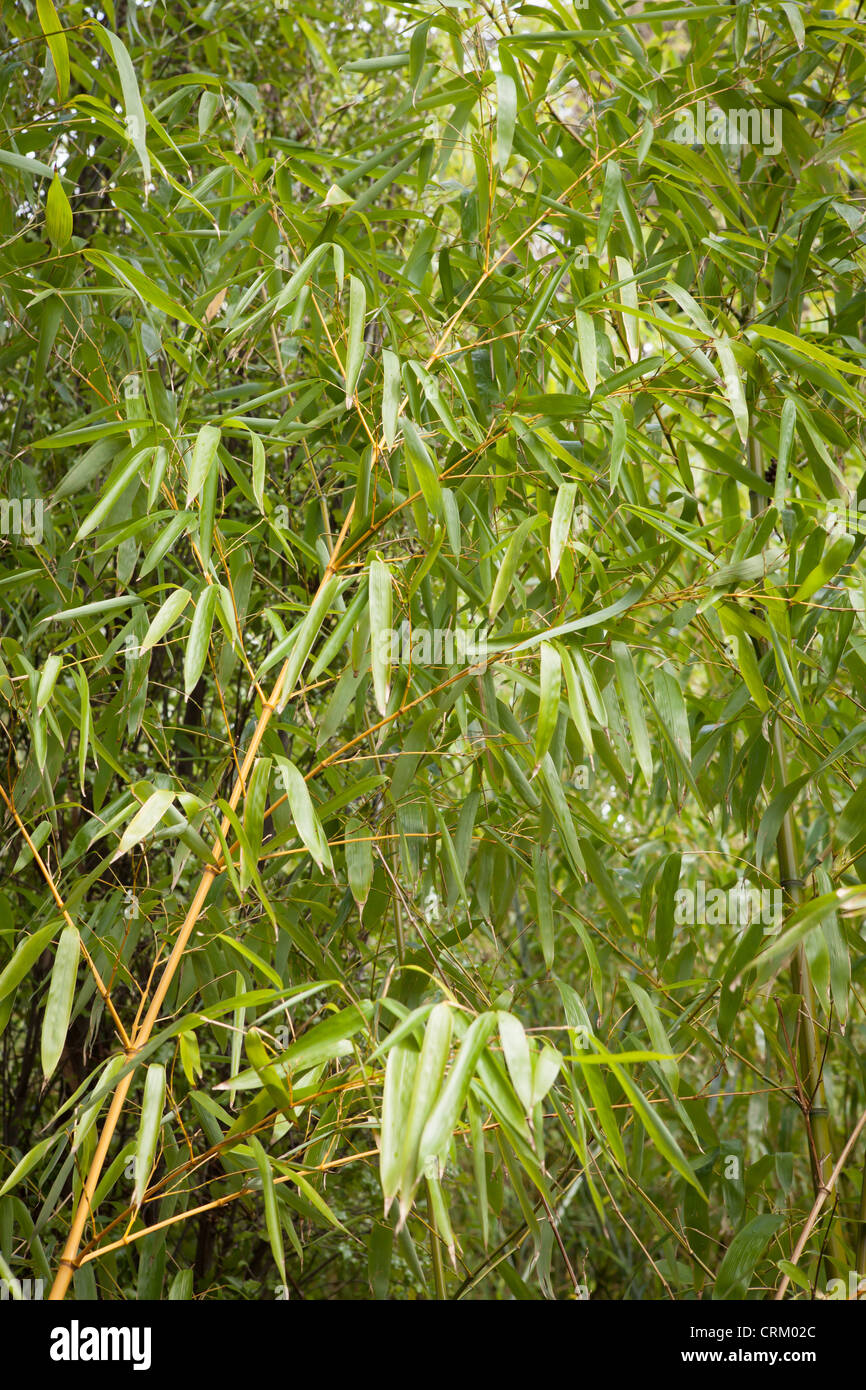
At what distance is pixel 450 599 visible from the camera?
1210mm

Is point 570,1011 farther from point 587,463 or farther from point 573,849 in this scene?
point 587,463

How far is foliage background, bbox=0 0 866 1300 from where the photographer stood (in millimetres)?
1035

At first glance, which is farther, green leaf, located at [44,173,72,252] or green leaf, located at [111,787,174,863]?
green leaf, located at [44,173,72,252]

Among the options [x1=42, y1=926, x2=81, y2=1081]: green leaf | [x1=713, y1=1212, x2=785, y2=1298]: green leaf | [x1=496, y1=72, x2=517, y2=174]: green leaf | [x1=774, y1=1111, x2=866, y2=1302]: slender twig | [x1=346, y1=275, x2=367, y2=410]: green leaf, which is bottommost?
[x1=713, y1=1212, x2=785, y2=1298]: green leaf

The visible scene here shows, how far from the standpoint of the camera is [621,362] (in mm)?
1382

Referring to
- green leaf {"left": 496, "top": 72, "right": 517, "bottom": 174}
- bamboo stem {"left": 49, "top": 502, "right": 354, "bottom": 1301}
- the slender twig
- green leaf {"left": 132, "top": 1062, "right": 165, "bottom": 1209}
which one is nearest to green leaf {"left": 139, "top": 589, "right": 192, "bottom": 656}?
bamboo stem {"left": 49, "top": 502, "right": 354, "bottom": 1301}

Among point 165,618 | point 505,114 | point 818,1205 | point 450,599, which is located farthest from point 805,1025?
point 505,114

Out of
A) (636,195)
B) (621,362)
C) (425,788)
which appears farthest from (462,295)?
(425,788)

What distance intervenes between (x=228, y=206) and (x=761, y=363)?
774 millimetres

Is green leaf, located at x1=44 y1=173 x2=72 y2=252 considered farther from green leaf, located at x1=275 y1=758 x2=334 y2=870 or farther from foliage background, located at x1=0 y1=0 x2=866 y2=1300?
green leaf, located at x1=275 y1=758 x2=334 y2=870

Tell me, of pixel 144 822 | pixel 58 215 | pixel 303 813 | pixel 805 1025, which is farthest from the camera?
pixel 805 1025

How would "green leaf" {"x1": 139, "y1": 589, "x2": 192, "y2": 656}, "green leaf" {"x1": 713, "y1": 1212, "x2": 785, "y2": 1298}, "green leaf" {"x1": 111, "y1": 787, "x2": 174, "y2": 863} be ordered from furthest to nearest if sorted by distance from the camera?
1. "green leaf" {"x1": 713, "y1": 1212, "x2": 785, "y2": 1298}
2. "green leaf" {"x1": 139, "y1": 589, "x2": 192, "y2": 656}
3. "green leaf" {"x1": 111, "y1": 787, "x2": 174, "y2": 863}

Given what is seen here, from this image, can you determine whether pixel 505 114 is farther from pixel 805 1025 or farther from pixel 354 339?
pixel 805 1025

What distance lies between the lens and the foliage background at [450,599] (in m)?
1.04
